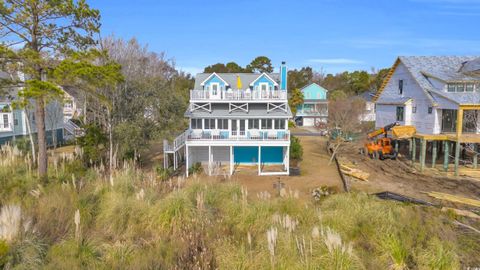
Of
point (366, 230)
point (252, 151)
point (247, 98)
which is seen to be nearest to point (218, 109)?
point (247, 98)

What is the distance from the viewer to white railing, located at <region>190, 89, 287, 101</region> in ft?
84.1

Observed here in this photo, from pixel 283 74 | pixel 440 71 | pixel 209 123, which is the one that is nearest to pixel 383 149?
pixel 440 71

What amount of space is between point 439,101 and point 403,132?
3.61 metres

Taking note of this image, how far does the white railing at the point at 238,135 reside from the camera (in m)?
24.2

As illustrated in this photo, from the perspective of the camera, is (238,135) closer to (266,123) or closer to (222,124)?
(222,124)

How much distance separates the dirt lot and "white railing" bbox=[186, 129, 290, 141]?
671 cm

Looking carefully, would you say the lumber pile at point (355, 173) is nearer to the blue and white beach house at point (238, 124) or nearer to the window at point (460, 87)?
the blue and white beach house at point (238, 124)

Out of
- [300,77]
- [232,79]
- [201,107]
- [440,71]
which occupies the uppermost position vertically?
[300,77]

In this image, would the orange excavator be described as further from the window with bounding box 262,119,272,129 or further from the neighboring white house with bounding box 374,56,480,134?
the window with bounding box 262,119,272,129

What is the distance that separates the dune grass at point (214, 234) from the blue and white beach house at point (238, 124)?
12405mm

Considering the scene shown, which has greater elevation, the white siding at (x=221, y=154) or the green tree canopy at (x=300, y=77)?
the green tree canopy at (x=300, y=77)

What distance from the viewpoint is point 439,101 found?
23.3 m

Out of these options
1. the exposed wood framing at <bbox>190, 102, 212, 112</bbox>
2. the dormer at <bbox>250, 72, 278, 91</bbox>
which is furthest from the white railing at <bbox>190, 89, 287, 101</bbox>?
the dormer at <bbox>250, 72, 278, 91</bbox>

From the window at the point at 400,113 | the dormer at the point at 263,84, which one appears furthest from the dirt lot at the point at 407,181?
the dormer at the point at 263,84
